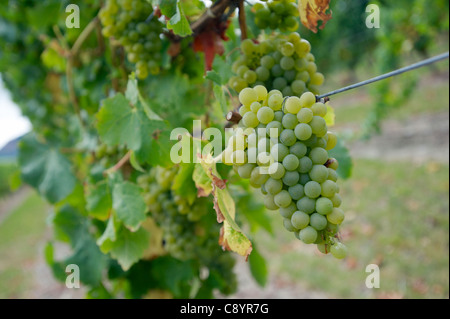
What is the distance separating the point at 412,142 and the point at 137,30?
19.1 ft

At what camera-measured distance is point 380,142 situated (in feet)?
20.3

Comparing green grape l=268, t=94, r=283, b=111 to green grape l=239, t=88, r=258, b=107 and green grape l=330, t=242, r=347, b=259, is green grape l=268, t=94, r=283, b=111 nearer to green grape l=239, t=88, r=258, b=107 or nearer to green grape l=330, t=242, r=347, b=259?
green grape l=239, t=88, r=258, b=107

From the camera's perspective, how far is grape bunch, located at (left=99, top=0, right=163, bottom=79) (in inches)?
37.1

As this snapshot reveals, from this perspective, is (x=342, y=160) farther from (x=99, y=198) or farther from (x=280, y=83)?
(x=99, y=198)

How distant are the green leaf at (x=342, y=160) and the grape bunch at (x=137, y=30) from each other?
0.65 meters

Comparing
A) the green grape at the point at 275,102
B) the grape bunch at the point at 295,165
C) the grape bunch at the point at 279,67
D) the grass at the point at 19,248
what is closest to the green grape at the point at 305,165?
the grape bunch at the point at 295,165

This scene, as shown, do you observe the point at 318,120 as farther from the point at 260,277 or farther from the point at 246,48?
the point at 260,277

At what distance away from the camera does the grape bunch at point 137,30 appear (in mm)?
941

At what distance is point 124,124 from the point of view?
929 mm

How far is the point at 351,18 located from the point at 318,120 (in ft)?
48.7

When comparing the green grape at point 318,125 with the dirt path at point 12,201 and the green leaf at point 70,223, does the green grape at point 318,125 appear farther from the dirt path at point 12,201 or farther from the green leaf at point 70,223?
the dirt path at point 12,201

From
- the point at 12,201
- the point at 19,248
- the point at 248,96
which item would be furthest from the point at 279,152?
the point at 12,201
